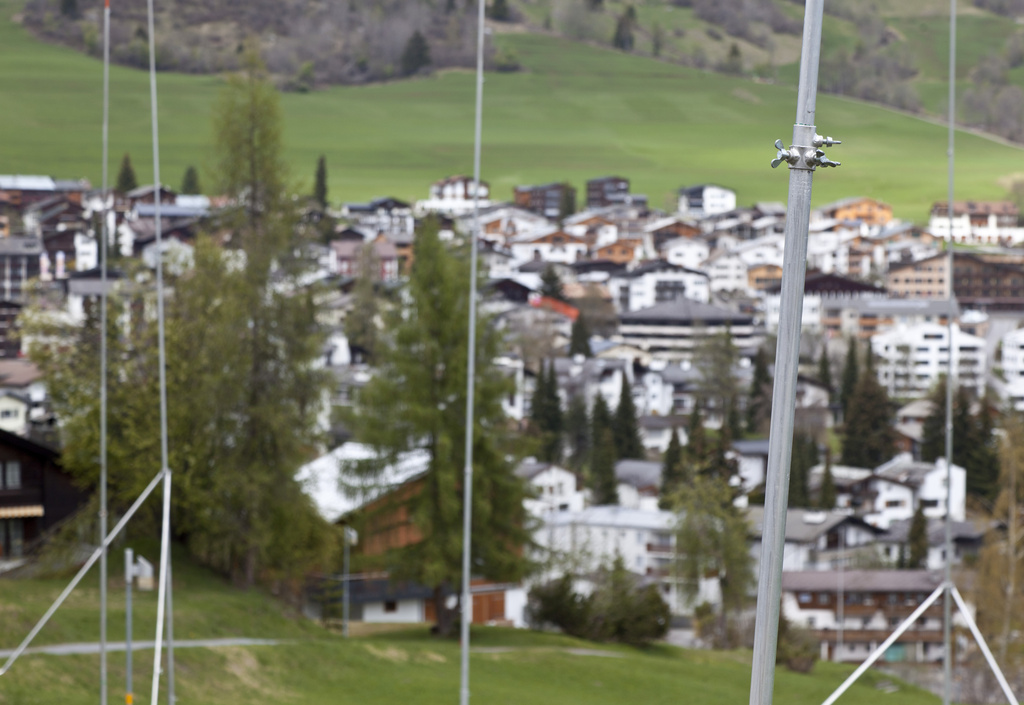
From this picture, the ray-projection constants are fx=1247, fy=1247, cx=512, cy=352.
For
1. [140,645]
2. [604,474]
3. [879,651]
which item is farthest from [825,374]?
[879,651]

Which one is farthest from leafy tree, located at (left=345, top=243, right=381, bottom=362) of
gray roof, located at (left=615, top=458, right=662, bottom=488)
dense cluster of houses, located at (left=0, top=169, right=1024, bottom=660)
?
gray roof, located at (left=615, top=458, right=662, bottom=488)

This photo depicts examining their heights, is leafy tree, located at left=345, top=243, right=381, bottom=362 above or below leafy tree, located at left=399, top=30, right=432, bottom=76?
below

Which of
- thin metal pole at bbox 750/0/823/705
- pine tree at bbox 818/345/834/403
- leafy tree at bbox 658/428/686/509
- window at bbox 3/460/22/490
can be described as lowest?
leafy tree at bbox 658/428/686/509

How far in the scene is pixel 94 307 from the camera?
28.8 metres

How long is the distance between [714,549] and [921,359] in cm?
4494

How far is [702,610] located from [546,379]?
27275mm

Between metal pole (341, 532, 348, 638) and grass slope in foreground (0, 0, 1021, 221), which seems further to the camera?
grass slope in foreground (0, 0, 1021, 221)

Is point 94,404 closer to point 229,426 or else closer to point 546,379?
point 229,426

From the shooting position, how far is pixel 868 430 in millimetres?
52000

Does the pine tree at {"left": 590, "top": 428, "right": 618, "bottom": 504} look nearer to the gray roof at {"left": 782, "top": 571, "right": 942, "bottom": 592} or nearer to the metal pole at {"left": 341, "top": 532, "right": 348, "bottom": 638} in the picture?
the gray roof at {"left": 782, "top": 571, "right": 942, "bottom": 592}

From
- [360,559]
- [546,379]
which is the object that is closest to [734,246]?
[546,379]

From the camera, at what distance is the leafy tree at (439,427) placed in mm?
18000

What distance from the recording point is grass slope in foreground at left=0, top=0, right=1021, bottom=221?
114250mm

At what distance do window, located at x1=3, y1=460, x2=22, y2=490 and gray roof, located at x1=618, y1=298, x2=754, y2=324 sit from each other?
181 ft
